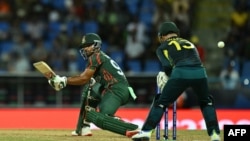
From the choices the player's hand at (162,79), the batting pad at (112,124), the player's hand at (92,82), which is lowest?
the batting pad at (112,124)

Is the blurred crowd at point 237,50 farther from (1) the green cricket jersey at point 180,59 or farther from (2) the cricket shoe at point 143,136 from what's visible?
(2) the cricket shoe at point 143,136

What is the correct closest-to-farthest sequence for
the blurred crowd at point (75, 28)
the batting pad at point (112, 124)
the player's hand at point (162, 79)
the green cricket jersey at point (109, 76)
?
the player's hand at point (162, 79), the batting pad at point (112, 124), the green cricket jersey at point (109, 76), the blurred crowd at point (75, 28)

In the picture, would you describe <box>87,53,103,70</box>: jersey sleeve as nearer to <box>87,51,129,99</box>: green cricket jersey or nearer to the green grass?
<box>87,51,129,99</box>: green cricket jersey

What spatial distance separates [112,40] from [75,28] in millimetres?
1231

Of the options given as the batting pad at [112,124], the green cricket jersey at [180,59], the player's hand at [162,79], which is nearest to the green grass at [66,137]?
the batting pad at [112,124]

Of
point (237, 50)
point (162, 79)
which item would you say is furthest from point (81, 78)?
point (237, 50)

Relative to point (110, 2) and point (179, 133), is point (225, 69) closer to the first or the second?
point (110, 2)

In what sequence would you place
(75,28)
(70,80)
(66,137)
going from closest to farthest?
(70,80) → (66,137) → (75,28)

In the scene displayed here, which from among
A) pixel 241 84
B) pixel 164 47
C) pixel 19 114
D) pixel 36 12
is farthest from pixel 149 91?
pixel 164 47

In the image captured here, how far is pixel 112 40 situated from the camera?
870 inches

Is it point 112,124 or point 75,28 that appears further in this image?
point 75,28

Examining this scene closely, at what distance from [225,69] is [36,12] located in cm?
578

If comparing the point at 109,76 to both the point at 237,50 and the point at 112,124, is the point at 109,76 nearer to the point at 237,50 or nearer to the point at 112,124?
the point at 112,124

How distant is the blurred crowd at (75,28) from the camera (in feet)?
70.2
